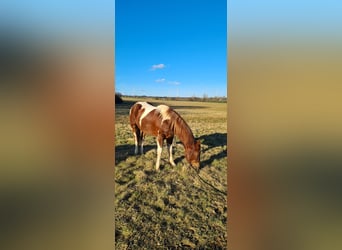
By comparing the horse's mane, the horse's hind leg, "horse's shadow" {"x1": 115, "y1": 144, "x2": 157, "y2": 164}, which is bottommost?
"horse's shadow" {"x1": 115, "y1": 144, "x2": 157, "y2": 164}

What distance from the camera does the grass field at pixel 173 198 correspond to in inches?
63.8

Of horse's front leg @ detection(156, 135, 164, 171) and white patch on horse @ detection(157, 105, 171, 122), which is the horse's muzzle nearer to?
horse's front leg @ detection(156, 135, 164, 171)

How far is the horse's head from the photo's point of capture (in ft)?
7.00

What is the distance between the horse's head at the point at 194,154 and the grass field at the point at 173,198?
154 mm

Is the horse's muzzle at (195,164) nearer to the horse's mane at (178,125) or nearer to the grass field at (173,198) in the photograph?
the grass field at (173,198)

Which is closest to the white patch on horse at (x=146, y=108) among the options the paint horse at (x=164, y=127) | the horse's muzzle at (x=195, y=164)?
the paint horse at (x=164, y=127)

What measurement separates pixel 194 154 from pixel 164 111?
0.50 metres

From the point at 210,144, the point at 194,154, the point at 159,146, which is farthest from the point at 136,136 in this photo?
the point at 210,144

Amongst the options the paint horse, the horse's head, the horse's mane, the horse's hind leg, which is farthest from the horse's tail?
the horse's head

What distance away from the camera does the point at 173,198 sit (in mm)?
1781

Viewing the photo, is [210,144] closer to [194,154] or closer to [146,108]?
[194,154]
